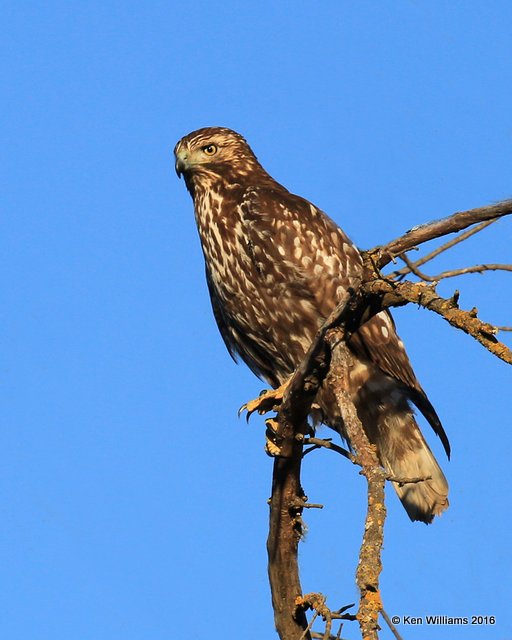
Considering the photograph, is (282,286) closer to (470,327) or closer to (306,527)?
(306,527)

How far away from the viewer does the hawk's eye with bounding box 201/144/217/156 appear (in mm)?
7461

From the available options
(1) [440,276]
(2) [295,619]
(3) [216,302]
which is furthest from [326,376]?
(3) [216,302]

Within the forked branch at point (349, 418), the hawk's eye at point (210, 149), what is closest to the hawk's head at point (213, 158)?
the hawk's eye at point (210, 149)

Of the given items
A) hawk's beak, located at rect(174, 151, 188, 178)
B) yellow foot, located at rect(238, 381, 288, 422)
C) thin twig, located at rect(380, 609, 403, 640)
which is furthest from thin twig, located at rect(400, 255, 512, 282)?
hawk's beak, located at rect(174, 151, 188, 178)

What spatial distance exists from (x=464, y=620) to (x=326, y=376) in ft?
4.97

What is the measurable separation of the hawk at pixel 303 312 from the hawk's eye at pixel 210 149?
2.30 ft

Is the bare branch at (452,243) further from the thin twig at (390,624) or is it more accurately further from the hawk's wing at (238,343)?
the hawk's wing at (238,343)

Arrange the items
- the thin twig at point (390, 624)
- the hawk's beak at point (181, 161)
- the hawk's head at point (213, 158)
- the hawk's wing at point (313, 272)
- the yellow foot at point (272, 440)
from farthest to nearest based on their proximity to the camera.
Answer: the hawk's beak at point (181, 161), the hawk's head at point (213, 158), the hawk's wing at point (313, 272), the yellow foot at point (272, 440), the thin twig at point (390, 624)

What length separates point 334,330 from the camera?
4152 mm

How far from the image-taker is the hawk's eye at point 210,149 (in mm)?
7461

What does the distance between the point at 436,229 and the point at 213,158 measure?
12.8ft

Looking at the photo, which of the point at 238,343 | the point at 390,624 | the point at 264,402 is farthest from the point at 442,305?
the point at 238,343

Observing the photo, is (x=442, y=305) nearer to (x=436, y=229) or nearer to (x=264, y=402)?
(x=436, y=229)

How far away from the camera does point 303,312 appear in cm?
628
